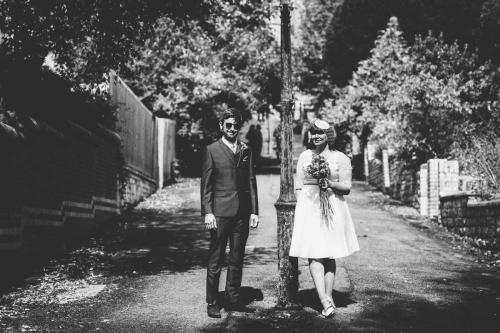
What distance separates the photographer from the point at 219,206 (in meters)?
6.72

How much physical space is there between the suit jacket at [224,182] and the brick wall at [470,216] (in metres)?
6.23

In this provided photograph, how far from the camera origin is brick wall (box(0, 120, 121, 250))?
8.49 meters

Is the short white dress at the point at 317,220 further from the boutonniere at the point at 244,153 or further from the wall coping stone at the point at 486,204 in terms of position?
the wall coping stone at the point at 486,204

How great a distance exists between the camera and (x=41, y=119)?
392 inches

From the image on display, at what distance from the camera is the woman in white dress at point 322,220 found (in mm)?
6750

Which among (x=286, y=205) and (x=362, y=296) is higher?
(x=286, y=205)

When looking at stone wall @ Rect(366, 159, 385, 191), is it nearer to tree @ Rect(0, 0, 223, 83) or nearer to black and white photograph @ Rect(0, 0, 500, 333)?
black and white photograph @ Rect(0, 0, 500, 333)

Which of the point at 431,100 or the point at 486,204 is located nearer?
the point at 486,204

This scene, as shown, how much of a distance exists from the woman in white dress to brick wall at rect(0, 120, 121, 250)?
371 cm

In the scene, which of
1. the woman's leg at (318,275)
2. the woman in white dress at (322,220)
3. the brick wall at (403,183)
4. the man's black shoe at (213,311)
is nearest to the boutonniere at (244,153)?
the woman in white dress at (322,220)

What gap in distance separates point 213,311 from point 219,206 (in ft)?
3.38

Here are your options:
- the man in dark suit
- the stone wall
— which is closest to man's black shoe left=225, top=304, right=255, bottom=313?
the man in dark suit

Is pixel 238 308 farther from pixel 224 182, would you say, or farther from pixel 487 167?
pixel 487 167

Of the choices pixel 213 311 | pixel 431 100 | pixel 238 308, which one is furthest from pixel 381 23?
pixel 213 311
